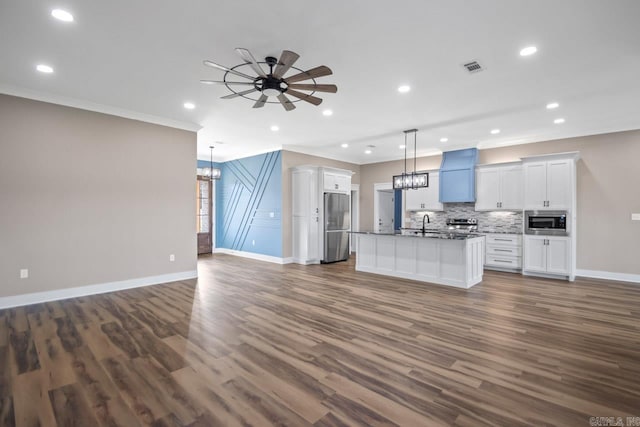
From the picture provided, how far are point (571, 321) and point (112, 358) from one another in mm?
4944

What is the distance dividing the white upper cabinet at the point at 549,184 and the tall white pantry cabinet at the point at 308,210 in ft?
14.2

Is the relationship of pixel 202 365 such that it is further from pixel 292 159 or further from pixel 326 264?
pixel 292 159

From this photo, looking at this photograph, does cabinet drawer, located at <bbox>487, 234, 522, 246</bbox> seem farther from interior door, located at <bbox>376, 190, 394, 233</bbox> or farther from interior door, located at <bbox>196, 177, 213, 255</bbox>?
interior door, located at <bbox>196, 177, 213, 255</bbox>

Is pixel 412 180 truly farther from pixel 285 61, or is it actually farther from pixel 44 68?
pixel 44 68

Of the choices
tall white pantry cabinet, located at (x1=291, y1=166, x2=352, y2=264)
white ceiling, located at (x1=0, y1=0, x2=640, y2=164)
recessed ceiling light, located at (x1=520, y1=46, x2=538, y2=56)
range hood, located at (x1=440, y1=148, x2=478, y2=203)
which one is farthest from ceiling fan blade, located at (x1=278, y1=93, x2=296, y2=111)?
range hood, located at (x1=440, y1=148, x2=478, y2=203)

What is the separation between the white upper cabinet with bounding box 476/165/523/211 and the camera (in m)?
6.62

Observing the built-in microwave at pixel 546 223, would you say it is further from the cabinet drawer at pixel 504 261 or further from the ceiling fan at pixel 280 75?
the ceiling fan at pixel 280 75

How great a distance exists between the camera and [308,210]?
24.2 feet

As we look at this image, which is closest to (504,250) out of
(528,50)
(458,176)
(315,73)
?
(458,176)

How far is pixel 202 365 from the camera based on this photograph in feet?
8.33

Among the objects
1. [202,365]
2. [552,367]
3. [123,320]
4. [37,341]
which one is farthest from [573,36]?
[37,341]

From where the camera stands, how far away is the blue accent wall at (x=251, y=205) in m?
7.68

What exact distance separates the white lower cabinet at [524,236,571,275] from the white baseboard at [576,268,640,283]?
28.4 inches

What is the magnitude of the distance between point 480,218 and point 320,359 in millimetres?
6202
